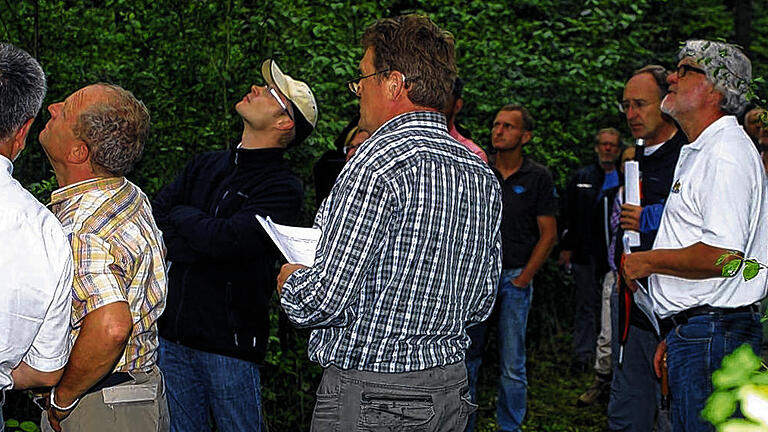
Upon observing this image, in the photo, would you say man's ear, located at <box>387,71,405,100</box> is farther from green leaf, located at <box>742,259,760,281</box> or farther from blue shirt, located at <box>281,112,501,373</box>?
green leaf, located at <box>742,259,760,281</box>

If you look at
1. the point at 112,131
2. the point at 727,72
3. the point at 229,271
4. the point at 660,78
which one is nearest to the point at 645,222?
the point at 727,72

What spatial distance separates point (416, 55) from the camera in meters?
3.08

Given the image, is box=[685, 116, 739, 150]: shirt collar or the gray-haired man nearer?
the gray-haired man

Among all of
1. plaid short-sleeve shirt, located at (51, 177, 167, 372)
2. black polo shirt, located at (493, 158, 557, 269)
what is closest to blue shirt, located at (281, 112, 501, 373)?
plaid short-sleeve shirt, located at (51, 177, 167, 372)

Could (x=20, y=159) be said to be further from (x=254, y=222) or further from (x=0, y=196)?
(x=0, y=196)

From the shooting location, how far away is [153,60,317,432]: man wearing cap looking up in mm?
3877

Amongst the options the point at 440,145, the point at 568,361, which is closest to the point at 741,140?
the point at 440,145

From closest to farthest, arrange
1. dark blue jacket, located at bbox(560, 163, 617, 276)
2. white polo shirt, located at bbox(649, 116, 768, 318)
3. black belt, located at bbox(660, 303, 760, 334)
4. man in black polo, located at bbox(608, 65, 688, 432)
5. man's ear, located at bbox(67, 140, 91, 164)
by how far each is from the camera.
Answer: man's ear, located at bbox(67, 140, 91, 164)
white polo shirt, located at bbox(649, 116, 768, 318)
black belt, located at bbox(660, 303, 760, 334)
man in black polo, located at bbox(608, 65, 688, 432)
dark blue jacket, located at bbox(560, 163, 617, 276)

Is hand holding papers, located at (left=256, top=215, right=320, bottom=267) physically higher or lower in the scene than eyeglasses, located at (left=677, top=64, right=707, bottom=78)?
lower

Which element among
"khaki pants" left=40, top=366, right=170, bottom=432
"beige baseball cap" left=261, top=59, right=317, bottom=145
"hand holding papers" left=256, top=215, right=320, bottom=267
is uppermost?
"beige baseball cap" left=261, top=59, right=317, bottom=145

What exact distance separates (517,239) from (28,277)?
4556mm

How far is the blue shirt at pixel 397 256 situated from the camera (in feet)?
9.25

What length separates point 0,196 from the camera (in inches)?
93.5

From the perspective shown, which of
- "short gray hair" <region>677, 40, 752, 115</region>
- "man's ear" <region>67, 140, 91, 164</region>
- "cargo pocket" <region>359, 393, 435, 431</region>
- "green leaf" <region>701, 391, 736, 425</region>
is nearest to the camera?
"green leaf" <region>701, 391, 736, 425</region>
